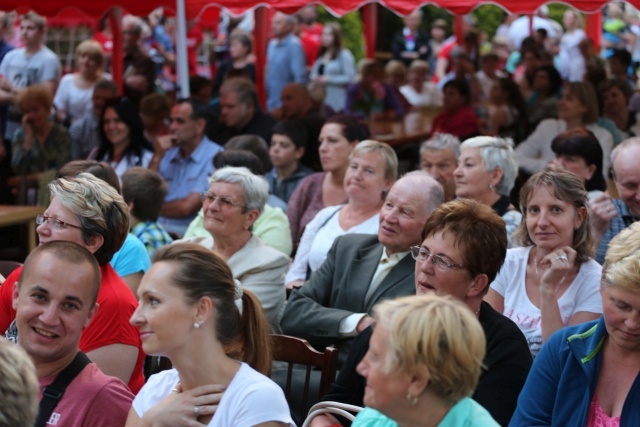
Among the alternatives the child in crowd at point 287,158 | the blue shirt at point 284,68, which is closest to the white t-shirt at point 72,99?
the blue shirt at point 284,68

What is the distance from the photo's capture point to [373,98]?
1084 centimetres

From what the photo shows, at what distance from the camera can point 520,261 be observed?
369cm

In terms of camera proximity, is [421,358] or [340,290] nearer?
[421,358]

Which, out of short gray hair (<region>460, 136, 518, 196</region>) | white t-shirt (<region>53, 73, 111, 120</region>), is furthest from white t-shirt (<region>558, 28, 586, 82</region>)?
short gray hair (<region>460, 136, 518, 196</region>)

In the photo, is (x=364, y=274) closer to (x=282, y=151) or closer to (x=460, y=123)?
(x=282, y=151)

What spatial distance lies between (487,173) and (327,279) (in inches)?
52.9

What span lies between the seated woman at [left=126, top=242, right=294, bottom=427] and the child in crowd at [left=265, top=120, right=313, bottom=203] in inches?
150

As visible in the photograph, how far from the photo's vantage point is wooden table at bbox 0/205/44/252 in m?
6.14

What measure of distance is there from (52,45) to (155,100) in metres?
6.07

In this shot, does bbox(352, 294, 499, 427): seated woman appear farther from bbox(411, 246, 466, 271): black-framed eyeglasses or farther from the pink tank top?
bbox(411, 246, 466, 271): black-framed eyeglasses

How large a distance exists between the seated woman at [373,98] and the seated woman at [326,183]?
4.88 m

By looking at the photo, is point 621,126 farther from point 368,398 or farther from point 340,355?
point 368,398

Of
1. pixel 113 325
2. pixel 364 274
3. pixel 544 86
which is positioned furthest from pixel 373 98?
Result: pixel 113 325

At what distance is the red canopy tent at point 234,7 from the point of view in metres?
6.42
